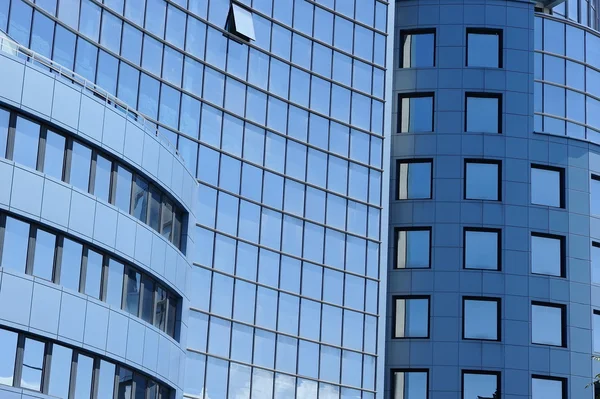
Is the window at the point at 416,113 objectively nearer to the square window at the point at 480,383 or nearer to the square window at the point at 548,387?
the square window at the point at 480,383

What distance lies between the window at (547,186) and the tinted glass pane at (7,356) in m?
35.5

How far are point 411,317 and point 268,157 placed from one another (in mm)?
10605

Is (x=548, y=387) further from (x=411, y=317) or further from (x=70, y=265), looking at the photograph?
(x=70, y=265)

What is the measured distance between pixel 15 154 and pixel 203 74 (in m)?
22.0

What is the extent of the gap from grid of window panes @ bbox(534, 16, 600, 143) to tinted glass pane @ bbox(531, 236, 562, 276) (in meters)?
5.42

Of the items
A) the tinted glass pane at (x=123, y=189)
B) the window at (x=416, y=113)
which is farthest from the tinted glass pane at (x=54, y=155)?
the window at (x=416, y=113)

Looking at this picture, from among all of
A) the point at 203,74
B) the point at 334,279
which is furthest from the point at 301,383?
the point at 203,74

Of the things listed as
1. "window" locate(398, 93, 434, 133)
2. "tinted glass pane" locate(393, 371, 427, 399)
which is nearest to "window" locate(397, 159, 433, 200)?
"window" locate(398, 93, 434, 133)

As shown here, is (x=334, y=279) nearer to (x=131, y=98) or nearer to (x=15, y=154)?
(x=131, y=98)

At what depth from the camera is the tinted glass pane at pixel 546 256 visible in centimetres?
6078

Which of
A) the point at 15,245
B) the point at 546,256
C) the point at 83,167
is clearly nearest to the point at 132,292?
the point at 83,167

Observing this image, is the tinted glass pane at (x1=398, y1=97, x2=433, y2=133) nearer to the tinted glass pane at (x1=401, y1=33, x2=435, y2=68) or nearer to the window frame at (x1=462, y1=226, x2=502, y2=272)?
the tinted glass pane at (x1=401, y1=33, x2=435, y2=68)

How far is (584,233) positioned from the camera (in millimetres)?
61562

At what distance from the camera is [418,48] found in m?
63.5
